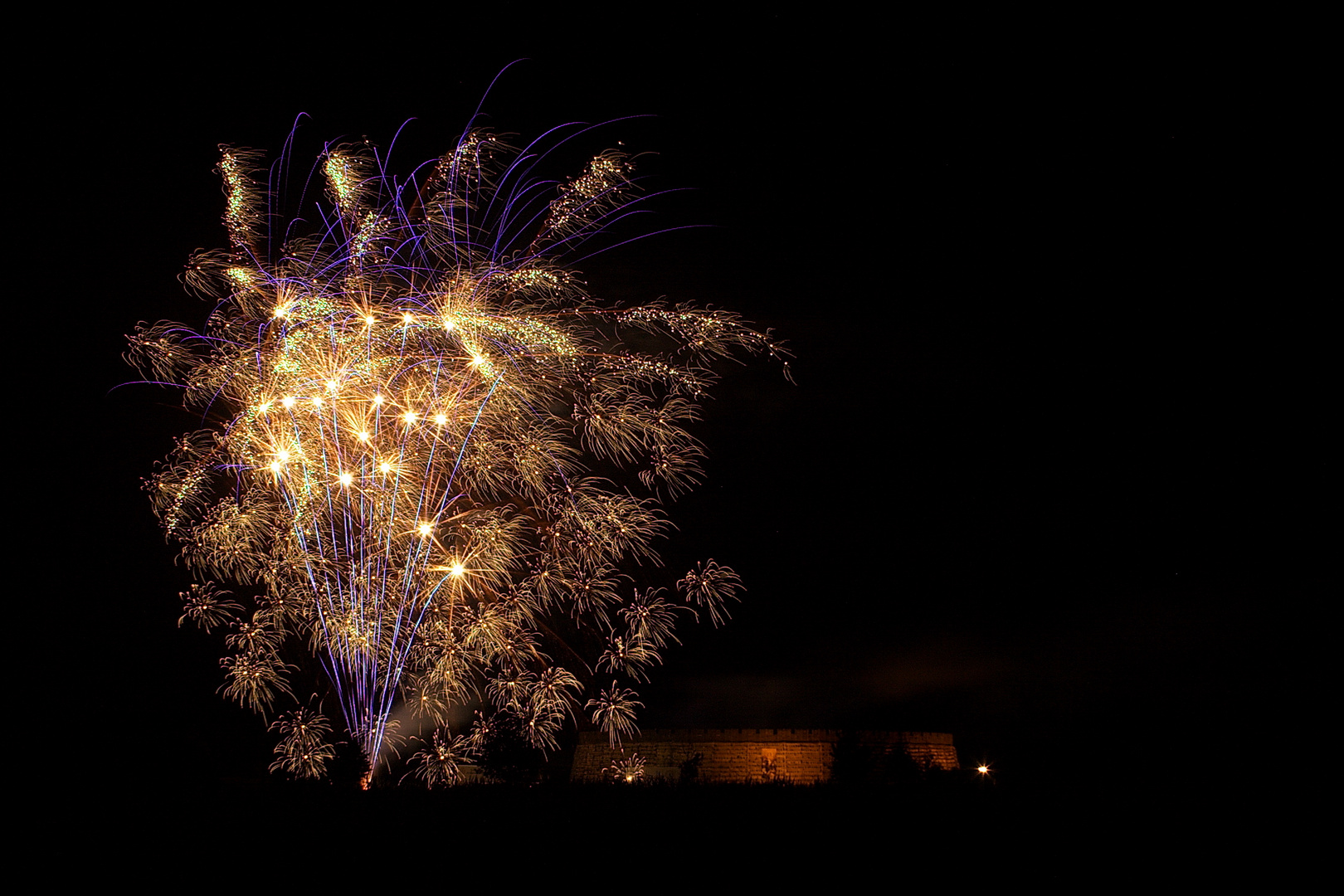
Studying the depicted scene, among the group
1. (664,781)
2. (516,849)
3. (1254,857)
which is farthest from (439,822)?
(1254,857)

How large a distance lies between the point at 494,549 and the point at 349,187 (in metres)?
4.72

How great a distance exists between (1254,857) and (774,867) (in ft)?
8.31

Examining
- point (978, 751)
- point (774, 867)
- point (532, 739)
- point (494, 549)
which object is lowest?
point (978, 751)

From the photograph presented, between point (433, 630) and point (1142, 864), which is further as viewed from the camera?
point (433, 630)

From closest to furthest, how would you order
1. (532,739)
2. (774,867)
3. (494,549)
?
(774,867), (494,549), (532,739)

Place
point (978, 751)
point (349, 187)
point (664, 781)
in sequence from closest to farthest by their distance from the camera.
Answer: point (664, 781) < point (349, 187) < point (978, 751)

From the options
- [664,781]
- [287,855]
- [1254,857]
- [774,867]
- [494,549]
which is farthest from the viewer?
[494,549]

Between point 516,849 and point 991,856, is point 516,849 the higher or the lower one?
the higher one

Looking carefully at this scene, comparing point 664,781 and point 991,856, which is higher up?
point 991,856

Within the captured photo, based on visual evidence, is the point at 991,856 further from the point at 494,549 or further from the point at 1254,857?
the point at 494,549

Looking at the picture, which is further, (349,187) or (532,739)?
(532,739)

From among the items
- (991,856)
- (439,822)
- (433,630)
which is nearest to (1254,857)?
(991,856)

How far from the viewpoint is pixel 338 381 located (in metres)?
9.49

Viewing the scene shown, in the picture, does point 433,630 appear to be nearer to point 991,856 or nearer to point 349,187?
point 349,187
